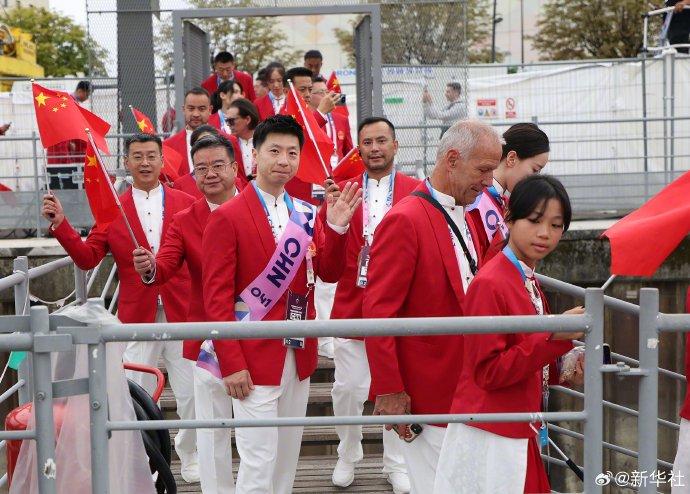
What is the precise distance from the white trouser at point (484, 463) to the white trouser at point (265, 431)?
129 centimetres

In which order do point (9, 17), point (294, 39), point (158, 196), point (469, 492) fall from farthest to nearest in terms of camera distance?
point (9, 17) → point (294, 39) → point (158, 196) → point (469, 492)

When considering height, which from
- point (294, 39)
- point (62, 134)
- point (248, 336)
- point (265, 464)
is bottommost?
point (265, 464)

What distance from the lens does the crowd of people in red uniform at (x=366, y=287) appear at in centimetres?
376

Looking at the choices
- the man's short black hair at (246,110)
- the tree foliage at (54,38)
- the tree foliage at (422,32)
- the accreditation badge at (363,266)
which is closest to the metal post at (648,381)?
the accreditation badge at (363,266)

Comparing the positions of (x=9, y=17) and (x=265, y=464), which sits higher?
(x=9, y=17)

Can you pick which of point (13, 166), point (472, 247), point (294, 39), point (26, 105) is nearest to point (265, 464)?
point (472, 247)

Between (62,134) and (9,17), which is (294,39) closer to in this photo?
(9,17)

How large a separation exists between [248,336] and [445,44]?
8014mm

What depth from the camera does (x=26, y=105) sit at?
16281 mm

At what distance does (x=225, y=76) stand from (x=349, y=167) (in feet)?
13.8

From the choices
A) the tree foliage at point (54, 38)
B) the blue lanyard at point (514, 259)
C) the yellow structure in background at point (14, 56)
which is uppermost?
the tree foliage at point (54, 38)

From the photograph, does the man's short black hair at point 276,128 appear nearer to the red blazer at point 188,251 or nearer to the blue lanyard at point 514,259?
the red blazer at point 188,251

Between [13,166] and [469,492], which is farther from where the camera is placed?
[13,166]

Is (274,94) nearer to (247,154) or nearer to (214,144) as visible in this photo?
(247,154)
